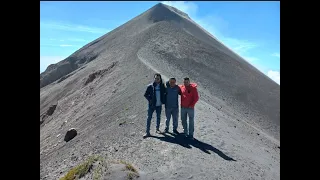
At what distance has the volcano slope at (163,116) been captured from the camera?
12.9 meters

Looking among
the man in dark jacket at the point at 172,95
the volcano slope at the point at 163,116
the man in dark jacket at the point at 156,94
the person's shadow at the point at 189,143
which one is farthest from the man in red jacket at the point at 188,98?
the volcano slope at the point at 163,116

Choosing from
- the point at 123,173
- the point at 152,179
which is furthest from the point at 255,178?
the point at 123,173

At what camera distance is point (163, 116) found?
55.0 ft

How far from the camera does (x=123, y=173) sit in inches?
421

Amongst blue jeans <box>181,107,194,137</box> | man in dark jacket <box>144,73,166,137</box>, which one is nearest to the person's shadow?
blue jeans <box>181,107,194,137</box>

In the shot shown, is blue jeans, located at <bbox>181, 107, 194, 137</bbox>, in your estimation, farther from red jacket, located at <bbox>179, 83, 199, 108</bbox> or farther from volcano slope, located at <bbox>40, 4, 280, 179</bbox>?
volcano slope, located at <bbox>40, 4, 280, 179</bbox>

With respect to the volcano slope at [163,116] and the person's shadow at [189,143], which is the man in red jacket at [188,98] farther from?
the volcano slope at [163,116]

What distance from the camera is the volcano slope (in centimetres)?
1293

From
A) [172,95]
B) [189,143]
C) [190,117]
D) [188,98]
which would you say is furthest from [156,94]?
[189,143]

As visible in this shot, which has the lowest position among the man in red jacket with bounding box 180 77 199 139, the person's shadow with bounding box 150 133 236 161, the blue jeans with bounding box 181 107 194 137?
the person's shadow with bounding box 150 133 236 161

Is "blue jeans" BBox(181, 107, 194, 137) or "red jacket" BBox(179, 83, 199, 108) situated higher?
"red jacket" BBox(179, 83, 199, 108)

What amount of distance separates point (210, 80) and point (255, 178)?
21.0m

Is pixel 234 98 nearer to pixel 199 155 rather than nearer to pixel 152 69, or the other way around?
pixel 152 69

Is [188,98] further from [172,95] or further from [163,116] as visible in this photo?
[163,116]
